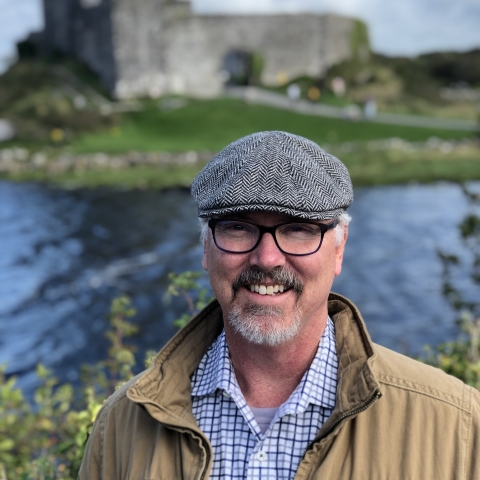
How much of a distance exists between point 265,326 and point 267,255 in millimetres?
264

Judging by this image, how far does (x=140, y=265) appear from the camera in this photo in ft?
45.3

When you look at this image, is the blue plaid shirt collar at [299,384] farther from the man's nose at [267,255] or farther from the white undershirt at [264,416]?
the man's nose at [267,255]

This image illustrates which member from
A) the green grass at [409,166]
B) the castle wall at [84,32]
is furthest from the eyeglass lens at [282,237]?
the castle wall at [84,32]

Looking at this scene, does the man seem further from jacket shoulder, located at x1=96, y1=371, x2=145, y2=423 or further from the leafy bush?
the leafy bush

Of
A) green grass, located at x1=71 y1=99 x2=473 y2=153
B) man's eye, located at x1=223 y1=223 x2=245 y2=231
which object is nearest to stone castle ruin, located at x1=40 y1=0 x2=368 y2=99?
green grass, located at x1=71 y1=99 x2=473 y2=153

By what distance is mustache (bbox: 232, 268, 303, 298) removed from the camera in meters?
2.20

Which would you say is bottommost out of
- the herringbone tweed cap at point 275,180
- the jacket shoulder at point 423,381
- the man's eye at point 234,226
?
the jacket shoulder at point 423,381

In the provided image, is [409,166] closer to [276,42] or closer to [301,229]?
[301,229]

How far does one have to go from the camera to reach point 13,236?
54.1 feet

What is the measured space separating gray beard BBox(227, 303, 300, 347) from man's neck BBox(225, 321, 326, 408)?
0.07m

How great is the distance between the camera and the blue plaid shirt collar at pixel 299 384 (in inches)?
85.0

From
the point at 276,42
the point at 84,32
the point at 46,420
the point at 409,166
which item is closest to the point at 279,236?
the point at 46,420

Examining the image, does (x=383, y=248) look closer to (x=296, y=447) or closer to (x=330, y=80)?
(x=296, y=447)

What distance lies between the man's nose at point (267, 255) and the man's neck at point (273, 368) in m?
0.30
